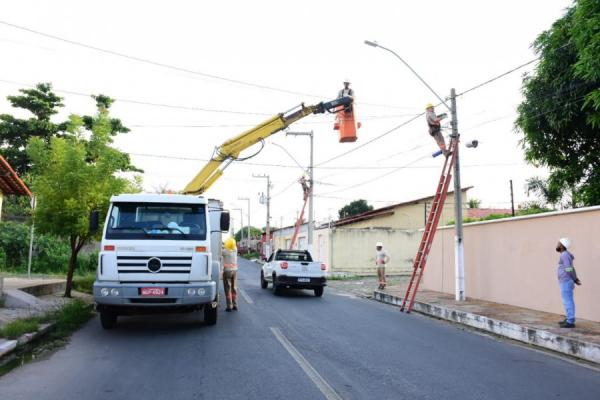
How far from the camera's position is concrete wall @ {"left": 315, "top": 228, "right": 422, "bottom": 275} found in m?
Result: 32.9

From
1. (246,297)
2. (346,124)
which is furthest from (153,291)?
(346,124)

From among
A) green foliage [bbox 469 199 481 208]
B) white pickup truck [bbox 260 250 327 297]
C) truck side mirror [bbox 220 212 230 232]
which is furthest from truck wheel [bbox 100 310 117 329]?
green foliage [bbox 469 199 481 208]

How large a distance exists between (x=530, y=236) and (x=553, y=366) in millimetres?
6086

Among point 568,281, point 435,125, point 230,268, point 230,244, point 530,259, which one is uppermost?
point 435,125

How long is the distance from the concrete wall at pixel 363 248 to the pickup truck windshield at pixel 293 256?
46.8ft

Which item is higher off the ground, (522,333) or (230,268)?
(230,268)

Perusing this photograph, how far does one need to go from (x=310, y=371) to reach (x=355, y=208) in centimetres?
6865

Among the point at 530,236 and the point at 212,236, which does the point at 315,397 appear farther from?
the point at 530,236

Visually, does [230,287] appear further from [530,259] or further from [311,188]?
[311,188]

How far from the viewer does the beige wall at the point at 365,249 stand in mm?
32875

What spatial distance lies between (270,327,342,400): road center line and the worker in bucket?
8398 mm

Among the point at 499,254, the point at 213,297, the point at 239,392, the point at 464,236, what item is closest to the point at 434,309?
the point at 499,254

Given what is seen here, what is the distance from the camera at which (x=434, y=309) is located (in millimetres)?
13625

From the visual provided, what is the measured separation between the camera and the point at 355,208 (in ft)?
245
